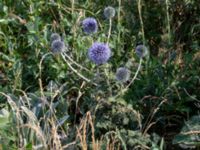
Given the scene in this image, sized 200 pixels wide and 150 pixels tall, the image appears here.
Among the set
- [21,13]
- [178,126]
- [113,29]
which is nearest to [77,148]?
[178,126]

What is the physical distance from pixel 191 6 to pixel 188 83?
73 centimetres

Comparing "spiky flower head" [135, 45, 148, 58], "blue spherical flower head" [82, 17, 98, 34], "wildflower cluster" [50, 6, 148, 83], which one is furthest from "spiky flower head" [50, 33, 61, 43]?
"spiky flower head" [135, 45, 148, 58]

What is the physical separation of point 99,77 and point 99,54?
0.10 m

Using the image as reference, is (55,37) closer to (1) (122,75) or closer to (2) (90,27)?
(2) (90,27)

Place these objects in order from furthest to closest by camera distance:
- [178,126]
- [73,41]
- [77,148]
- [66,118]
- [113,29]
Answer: [113,29] < [73,41] < [178,126] < [66,118] < [77,148]

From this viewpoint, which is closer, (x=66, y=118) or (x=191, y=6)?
(x=66, y=118)

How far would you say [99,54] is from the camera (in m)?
2.07

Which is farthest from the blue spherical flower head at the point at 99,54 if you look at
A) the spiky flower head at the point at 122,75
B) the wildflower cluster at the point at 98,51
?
the spiky flower head at the point at 122,75

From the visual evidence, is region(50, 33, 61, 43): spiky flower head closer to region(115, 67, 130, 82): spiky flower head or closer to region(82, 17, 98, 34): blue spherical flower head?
region(82, 17, 98, 34): blue spherical flower head

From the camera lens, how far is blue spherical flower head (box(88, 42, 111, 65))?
82.0 inches

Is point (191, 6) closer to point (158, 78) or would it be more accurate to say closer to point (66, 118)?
point (158, 78)

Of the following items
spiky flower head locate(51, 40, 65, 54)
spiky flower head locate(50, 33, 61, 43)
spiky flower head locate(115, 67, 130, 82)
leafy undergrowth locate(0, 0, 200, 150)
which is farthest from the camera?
spiky flower head locate(50, 33, 61, 43)

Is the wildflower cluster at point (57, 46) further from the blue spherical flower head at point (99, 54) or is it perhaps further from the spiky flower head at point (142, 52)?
the spiky flower head at point (142, 52)

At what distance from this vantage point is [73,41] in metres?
2.39
